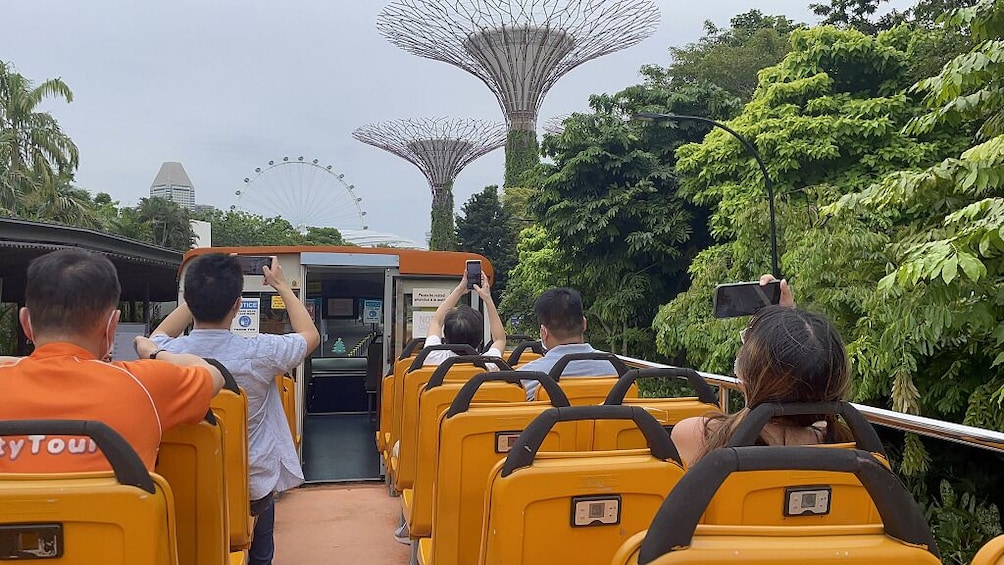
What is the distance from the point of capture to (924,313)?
543 cm

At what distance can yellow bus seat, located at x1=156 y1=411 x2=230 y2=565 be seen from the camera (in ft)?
7.60

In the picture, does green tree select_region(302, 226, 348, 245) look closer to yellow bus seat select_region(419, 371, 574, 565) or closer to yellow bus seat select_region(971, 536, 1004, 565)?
yellow bus seat select_region(419, 371, 574, 565)

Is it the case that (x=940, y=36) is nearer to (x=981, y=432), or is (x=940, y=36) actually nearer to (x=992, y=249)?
(x=992, y=249)

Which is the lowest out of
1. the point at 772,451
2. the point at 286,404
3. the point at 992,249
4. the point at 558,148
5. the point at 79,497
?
the point at 286,404

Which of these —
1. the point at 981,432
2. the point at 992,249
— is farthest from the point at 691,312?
the point at 981,432

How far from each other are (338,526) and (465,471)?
2881 millimetres

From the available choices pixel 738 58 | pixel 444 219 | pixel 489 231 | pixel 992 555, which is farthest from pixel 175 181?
pixel 992 555

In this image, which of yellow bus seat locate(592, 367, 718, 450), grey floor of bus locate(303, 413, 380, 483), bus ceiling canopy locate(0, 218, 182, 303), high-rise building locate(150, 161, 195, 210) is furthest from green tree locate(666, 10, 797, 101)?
high-rise building locate(150, 161, 195, 210)

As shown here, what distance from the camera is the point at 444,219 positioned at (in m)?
43.0

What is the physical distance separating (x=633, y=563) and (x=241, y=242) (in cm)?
6337

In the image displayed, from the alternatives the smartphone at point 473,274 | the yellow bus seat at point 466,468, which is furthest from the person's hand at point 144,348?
the smartphone at point 473,274

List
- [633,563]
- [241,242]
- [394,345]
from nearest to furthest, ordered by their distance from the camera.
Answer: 1. [633,563]
2. [394,345]
3. [241,242]

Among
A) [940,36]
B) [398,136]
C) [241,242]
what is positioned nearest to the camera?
[940,36]

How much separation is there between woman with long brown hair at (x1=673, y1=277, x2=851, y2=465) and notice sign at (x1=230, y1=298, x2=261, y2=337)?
5222 millimetres
